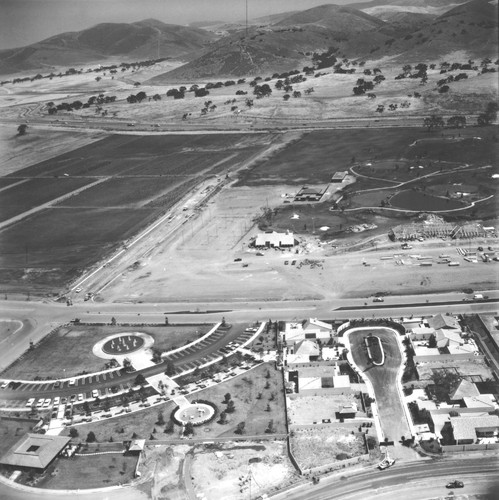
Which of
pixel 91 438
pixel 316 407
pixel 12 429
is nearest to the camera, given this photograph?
pixel 91 438

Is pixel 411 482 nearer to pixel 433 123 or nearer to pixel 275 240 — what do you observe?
pixel 275 240

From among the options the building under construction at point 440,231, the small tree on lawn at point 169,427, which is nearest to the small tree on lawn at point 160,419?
the small tree on lawn at point 169,427

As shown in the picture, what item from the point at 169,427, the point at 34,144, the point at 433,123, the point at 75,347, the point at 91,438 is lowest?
the point at 169,427

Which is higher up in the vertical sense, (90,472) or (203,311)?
(203,311)

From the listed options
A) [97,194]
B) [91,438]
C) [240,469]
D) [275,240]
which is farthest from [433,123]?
[91,438]

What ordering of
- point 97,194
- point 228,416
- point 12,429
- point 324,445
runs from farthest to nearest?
point 97,194 → point 12,429 → point 228,416 → point 324,445

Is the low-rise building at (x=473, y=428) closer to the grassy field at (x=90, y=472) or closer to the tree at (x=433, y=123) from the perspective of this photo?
the grassy field at (x=90, y=472)

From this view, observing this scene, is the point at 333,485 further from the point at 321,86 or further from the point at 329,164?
the point at 321,86
